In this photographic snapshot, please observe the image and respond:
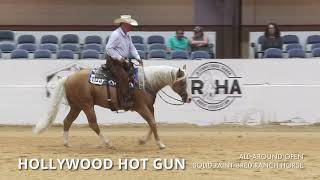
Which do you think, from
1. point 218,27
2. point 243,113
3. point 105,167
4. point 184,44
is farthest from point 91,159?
point 218,27

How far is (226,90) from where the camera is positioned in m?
15.7

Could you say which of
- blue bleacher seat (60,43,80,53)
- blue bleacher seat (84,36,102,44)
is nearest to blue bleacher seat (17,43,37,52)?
blue bleacher seat (60,43,80,53)

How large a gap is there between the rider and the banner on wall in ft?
12.4

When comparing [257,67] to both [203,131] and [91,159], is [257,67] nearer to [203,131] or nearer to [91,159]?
[203,131]

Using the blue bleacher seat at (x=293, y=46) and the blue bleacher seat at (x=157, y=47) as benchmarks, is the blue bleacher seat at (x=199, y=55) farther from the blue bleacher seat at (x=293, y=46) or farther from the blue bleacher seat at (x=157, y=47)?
the blue bleacher seat at (x=293, y=46)

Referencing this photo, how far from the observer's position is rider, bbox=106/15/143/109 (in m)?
11.8

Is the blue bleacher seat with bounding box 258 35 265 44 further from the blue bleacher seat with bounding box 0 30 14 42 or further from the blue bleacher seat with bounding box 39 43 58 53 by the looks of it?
the blue bleacher seat with bounding box 0 30 14 42

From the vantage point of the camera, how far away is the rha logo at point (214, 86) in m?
15.6

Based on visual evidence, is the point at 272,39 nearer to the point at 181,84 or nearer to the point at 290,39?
the point at 290,39

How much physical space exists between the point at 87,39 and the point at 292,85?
18.4ft

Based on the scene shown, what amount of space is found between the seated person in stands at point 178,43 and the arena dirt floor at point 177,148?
2.40m

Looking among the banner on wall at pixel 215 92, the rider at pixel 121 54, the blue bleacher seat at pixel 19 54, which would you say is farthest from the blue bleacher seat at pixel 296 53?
the blue bleacher seat at pixel 19 54

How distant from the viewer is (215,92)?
15641 mm

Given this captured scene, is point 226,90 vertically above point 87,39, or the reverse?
point 87,39
